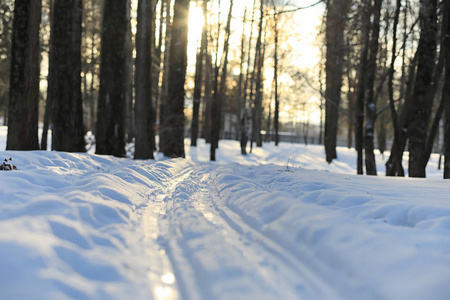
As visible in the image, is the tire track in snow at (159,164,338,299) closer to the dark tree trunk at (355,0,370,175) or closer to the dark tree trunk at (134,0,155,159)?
the dark tree trunk at (134,0,155,159)

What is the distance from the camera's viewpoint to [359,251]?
8.20ft

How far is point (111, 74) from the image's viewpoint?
940 cm

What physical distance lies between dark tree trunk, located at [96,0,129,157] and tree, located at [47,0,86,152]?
0.66m

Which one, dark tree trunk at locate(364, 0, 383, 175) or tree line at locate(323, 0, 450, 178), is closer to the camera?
tree line at locate(323, 0, 450, 178)

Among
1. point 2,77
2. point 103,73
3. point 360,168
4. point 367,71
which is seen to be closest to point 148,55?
point 103,73

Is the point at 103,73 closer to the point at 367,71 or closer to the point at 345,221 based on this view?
the point at 367,71

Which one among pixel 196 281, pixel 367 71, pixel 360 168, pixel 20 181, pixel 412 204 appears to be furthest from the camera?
pixel 360 168

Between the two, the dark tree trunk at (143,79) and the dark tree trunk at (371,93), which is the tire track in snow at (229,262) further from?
the dark tree trunk at (371,93)

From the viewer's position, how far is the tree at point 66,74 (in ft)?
27.7

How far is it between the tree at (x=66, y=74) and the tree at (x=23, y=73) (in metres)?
1.09

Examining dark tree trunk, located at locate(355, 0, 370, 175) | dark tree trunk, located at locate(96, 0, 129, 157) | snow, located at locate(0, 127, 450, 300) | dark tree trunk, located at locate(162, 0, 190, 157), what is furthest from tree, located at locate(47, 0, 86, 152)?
dark tree trunk, located at locate(355, 0, 370, 175)

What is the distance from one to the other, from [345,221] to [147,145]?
7.99 m

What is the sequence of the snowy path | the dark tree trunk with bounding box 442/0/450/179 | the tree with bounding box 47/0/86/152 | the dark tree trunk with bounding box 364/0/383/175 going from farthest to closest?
the dark tree trunk with bounding box 364/0/383/175, the tree with bounding box 47/0/86/152, the dark tree trunk with bounding box 442/0/450/179, the snowy path

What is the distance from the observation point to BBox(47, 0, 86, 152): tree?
8453 mm
